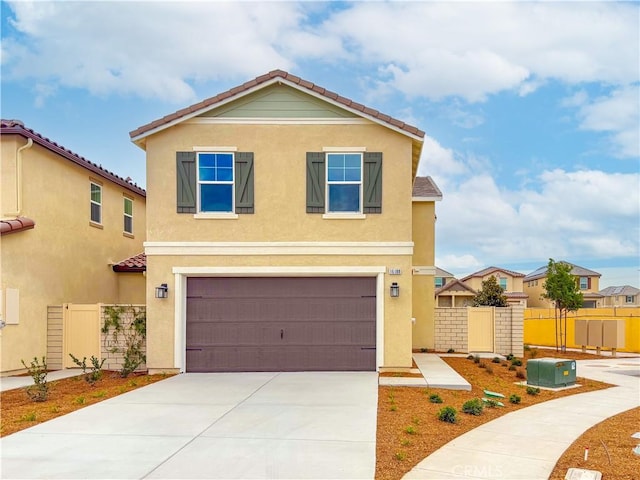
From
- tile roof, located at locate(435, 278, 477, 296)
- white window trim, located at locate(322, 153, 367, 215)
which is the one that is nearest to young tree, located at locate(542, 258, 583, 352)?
white window trim, located at locate(322, 153, 367, 215)

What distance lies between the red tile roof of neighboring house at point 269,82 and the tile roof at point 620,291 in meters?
56.7

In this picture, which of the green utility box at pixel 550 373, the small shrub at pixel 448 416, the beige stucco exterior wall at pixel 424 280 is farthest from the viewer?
the beige stucco exterior wall at pixel 424 280

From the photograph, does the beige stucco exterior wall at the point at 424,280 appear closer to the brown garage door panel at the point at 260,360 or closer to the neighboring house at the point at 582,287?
the brown garage door panel at the point at 260,360

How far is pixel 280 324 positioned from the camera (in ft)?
43.1

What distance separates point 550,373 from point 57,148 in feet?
44.9

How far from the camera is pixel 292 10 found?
13.5 metres

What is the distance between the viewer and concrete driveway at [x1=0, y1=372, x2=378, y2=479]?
5996mm

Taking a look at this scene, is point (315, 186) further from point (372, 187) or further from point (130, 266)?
point (130, 266)

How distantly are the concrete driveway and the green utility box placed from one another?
13.6 feet

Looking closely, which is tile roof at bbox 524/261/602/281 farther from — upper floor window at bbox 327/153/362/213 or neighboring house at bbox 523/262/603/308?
upper floor window at bbox 327/153/362/213

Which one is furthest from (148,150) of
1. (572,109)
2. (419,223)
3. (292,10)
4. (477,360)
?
(572,109)

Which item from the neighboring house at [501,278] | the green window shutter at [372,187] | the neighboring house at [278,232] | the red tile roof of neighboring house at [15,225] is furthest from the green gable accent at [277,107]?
the neighboring house at [501,278]

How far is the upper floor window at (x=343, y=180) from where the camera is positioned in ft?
42.9

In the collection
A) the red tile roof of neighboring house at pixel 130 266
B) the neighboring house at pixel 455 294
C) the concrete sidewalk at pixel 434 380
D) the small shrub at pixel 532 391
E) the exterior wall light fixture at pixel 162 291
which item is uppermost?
the red tile roof of neighboring house at pixel 130 266
